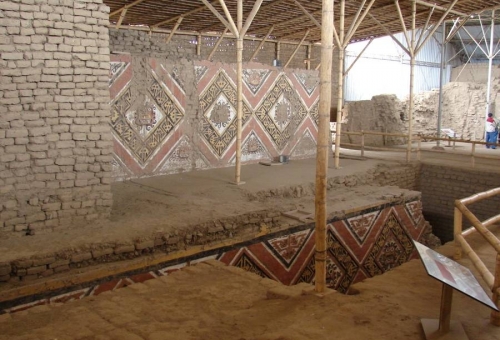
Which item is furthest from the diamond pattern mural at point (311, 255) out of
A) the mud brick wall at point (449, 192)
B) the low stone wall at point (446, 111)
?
the low stone wall at point (446, 111)

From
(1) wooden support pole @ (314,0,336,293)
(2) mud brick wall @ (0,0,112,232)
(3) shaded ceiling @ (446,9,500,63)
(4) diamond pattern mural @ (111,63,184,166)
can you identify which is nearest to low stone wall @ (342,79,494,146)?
(3) shaded ceiling @ (446,9,500,63)

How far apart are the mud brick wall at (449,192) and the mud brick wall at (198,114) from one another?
11.4 feet

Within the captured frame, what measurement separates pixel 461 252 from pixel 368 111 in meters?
12.8

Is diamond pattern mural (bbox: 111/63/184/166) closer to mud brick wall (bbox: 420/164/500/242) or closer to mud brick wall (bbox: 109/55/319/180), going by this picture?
mud brick wall (bbox: 109/55/319/180)

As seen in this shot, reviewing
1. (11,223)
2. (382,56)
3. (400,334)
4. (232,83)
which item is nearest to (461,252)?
(400,334)

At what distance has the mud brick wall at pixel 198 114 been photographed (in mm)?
9125

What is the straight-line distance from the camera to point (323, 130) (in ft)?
13.6

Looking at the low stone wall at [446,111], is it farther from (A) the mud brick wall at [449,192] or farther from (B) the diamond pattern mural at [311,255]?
(B) the diamond pattern mural at [311,255]

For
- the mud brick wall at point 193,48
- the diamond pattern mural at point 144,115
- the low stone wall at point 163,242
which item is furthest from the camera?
the mud brick wall at point 193,48

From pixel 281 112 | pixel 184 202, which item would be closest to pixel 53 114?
pixel 184 202

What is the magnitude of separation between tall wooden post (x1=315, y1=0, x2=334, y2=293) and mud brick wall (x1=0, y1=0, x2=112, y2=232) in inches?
129

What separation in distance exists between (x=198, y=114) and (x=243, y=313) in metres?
6.81

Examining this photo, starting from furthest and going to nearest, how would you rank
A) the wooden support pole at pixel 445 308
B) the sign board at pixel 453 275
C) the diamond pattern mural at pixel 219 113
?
1. the diamond pattern mural at pixel 219 113
2. the wooden support pole at pixel 445 308
3. the sign board at pixel 453 275

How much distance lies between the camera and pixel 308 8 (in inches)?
528
